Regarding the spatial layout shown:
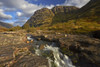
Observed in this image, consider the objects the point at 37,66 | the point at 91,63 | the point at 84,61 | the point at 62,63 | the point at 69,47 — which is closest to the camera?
the point at 37,66

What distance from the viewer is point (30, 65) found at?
1273 centimetres

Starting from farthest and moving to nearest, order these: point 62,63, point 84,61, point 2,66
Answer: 1. point 62,63
2. point 84,61
3. point 2,66

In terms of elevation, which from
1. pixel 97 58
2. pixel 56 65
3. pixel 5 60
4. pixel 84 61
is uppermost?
pixel 5 60

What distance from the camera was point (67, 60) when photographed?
59.7 ft

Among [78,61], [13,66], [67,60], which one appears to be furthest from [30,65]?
[78,61]

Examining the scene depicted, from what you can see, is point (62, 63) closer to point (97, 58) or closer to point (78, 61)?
point (78, 61)

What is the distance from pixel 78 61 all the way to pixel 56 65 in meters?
5.88

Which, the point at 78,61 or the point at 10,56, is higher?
the point at 10,56

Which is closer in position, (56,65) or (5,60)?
(5,60)

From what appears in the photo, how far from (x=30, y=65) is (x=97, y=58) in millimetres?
15273

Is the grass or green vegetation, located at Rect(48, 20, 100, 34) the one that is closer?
the grass

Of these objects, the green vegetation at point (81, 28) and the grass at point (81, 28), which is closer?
the grass at point (81, 28)

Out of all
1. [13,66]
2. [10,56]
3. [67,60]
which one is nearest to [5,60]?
[10,56]

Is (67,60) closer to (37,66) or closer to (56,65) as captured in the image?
(56,65)
